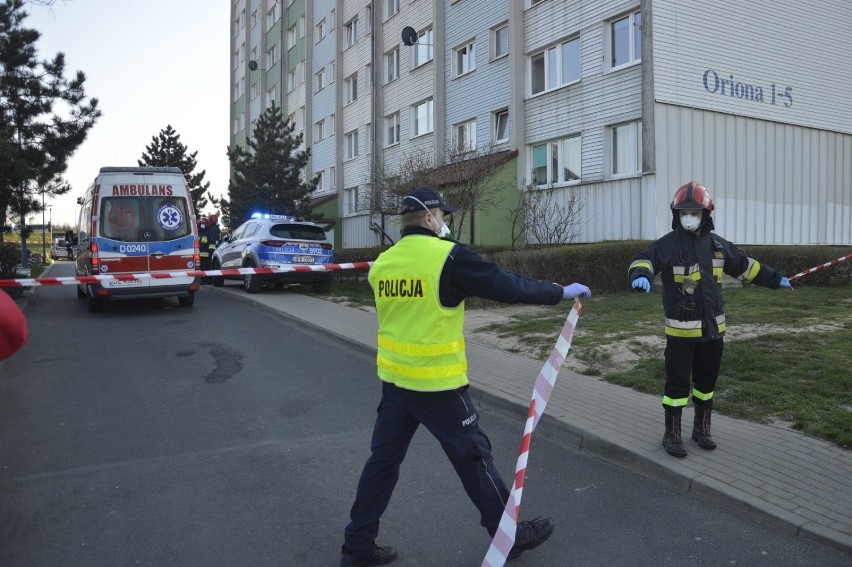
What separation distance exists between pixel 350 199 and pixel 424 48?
10096mm

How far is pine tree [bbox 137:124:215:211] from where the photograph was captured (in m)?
51.7

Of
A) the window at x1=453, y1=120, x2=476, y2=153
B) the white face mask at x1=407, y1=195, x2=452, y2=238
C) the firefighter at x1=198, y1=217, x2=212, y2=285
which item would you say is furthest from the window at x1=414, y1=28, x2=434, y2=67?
the white face mask at x1=407, y1=195, x2=452, y2=238

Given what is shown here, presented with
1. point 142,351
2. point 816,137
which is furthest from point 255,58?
point 142,351

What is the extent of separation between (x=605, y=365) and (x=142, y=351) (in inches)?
242

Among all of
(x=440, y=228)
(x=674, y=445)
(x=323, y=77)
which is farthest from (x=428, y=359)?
(x=323, y=77)

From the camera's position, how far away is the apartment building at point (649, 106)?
1786cm

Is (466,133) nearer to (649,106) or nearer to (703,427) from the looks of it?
(649,106)

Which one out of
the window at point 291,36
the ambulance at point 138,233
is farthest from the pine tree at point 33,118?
the window at point 291,36

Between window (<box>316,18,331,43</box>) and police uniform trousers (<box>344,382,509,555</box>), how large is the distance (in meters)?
37.2

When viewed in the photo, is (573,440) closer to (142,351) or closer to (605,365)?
(605,365)

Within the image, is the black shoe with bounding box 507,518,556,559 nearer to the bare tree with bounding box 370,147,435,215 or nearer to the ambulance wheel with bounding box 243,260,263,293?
the ambulance wheel with bounding box 243,260,263,293

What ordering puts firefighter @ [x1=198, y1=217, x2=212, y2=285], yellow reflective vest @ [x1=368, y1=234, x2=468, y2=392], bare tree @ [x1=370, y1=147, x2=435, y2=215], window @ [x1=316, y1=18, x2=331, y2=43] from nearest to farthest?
yellow reflective vest @ [x1=368, y1=234, x2=468, y2=392] → bare tree @ [x1=370, y1=147, x2=435, y2=215] → firefighter @ [x1=198, y1=217, x2=212, y2=285] → window @ [x1=316, y1=18, x2=331, y2=43]

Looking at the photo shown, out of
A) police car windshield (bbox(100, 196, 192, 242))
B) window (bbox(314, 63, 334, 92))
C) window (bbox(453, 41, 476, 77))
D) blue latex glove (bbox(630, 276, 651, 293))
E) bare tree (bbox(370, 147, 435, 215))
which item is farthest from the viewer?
window (bbox(314, 63, 334, 92))

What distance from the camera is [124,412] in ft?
21.5
